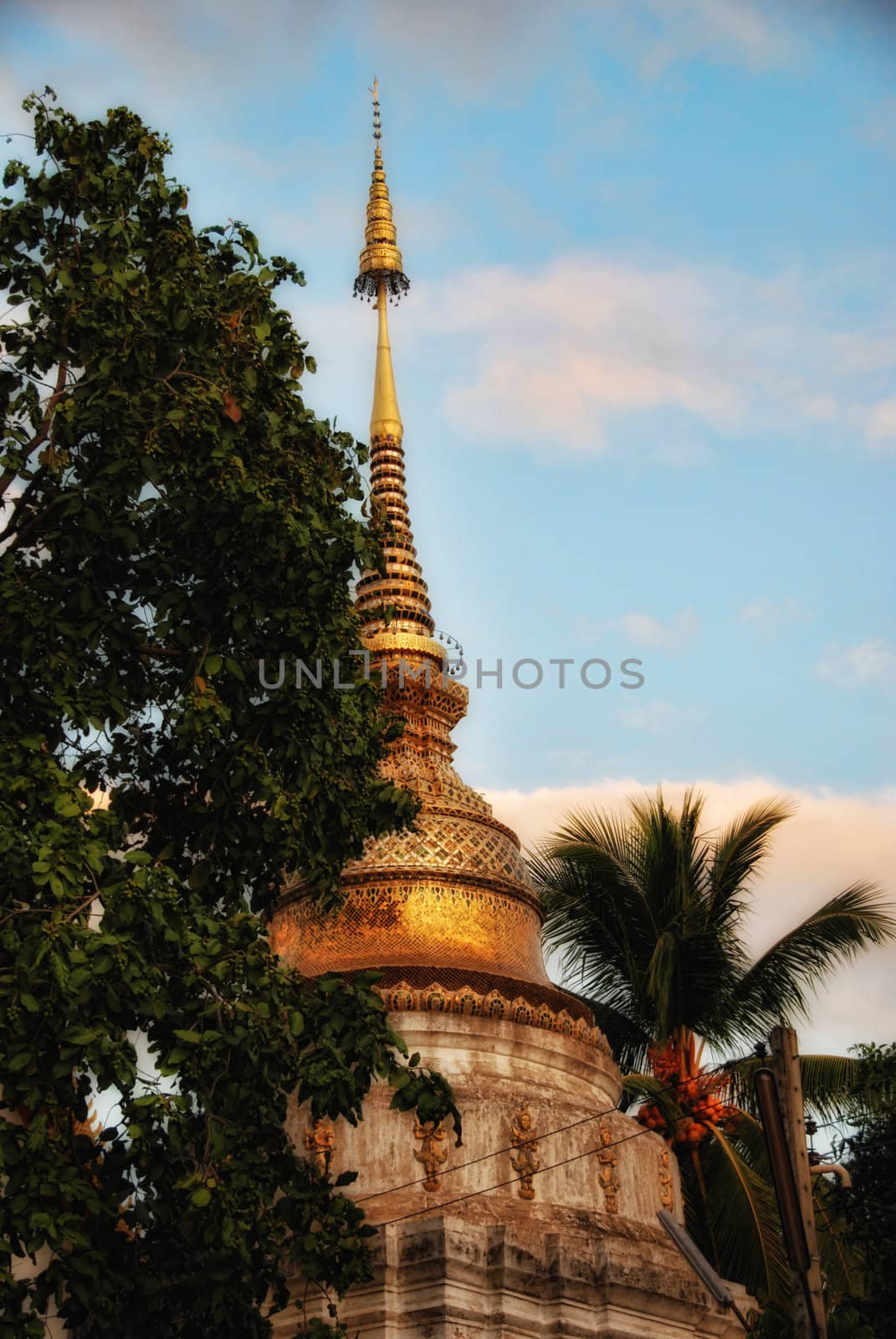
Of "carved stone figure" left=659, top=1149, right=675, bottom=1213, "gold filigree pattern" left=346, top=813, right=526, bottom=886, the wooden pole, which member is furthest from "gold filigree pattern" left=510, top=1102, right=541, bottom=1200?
the wooden pole

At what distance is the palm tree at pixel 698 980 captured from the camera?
23797 millimetres

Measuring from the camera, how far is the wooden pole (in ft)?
42.8

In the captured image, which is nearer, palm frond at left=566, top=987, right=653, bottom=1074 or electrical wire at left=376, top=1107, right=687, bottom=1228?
electrical wire at left=376, top=1107, right=687, bottom=1228

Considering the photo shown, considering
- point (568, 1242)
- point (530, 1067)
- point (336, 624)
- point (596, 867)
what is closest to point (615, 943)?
point (596, 867)

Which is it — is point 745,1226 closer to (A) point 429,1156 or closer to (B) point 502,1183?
(B) point 502,1183

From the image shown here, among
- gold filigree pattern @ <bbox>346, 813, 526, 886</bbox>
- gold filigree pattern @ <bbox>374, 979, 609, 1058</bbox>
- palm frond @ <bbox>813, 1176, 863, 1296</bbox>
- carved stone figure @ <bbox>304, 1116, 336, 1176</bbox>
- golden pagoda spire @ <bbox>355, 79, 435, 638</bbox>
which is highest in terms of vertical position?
golden pagoda spire @ <bbox>355, 79, 435, 638</bbox>

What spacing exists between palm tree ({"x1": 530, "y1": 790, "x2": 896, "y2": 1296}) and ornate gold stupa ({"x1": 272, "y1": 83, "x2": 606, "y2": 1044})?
2954 mm

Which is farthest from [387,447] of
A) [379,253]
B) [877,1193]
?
[877,1193]

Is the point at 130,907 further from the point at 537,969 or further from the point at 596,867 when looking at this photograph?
the point at 596,867

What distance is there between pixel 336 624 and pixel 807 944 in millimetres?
12752

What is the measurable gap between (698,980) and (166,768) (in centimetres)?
1160

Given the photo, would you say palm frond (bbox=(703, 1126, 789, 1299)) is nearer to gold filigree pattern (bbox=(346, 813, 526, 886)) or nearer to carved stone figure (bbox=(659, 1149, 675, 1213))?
carved stone figure (bbox=(659, 1149, 675, 1213))

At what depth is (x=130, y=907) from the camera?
43.5ft

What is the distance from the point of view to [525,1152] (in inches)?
774
